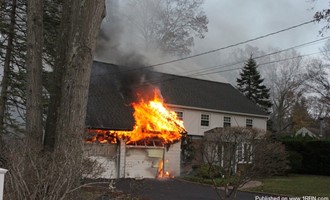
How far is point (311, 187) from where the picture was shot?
1767 centimetres

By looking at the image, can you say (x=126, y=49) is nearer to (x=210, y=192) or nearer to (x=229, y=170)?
(x=210, y=192)

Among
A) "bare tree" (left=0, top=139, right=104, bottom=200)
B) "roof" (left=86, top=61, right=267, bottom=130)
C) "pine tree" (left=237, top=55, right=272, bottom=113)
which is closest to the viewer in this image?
"bare tree" (left=0, top=139, right=104, bottom=200)

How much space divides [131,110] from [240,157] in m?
13.6

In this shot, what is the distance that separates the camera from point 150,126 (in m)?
22.8

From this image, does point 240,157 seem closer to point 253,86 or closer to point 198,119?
point 198,119

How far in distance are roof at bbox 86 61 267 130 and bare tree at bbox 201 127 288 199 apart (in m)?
10.3

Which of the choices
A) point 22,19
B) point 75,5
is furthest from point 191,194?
point 75,5

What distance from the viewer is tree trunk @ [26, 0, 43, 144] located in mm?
8500

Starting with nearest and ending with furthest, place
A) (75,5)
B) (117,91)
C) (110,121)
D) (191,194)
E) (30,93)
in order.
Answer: (75,5), (30,93), (191,194), (110,121), (117,91)

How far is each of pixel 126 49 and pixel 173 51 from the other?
7312mm

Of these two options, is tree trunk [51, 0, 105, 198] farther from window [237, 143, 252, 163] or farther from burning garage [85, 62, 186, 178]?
burning garage [85, 62, 186, 178]

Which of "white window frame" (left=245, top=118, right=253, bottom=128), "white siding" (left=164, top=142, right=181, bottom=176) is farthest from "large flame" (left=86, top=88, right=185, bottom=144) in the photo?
"white window frame" (left=245, top=118, right=253, bottom=128)

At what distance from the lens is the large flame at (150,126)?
21953 mm

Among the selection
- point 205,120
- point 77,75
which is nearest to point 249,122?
point 205,120
